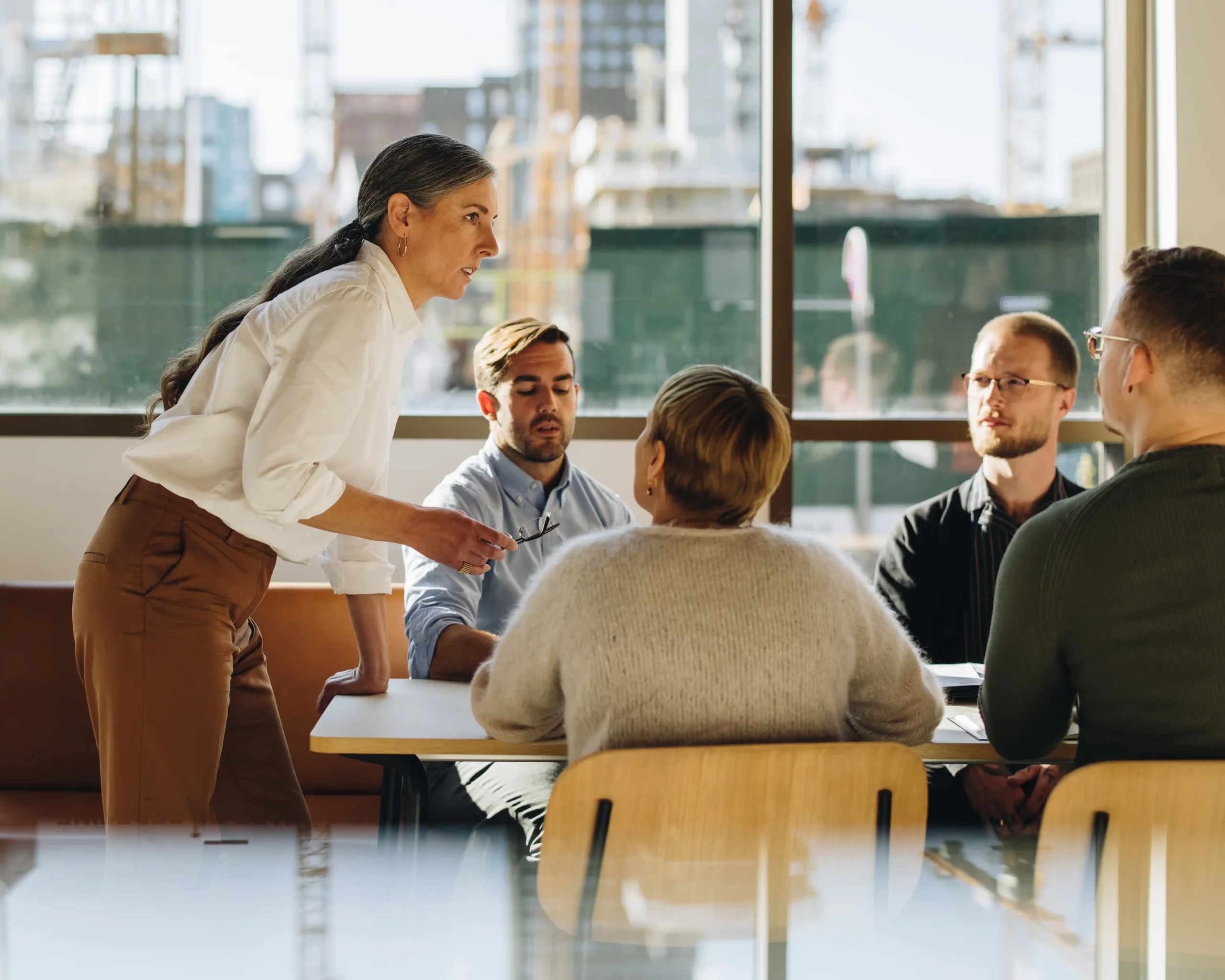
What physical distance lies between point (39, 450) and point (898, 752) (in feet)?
8.41

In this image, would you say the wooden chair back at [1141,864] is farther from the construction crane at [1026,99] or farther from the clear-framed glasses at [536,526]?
the construction crane at [1026,99]

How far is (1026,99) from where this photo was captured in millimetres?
3430

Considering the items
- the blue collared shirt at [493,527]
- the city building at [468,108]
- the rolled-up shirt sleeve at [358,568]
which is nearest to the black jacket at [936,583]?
the blue collared shirt at [493,527]

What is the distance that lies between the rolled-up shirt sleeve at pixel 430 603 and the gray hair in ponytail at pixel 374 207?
0.45 metres

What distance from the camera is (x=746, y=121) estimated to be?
3.37 meters

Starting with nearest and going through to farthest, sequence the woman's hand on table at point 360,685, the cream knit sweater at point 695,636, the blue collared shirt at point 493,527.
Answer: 1. the cream knit sweater at point 695,636
2. the woman's hand on table at point 360,685
3. the blue collared shirt at point 493,527

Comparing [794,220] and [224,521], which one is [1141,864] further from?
[794,220]

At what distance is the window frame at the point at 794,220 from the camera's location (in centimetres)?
328

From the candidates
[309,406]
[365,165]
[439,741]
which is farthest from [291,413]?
[365,165]

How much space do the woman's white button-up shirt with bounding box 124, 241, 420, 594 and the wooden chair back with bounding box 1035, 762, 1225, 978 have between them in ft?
3.56

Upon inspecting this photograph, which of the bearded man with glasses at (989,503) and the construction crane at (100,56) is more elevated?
the construction crane at (100,56)

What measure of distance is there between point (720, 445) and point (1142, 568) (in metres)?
0.52

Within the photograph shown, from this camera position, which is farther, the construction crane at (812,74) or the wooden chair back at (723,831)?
the construction crane at (812,74)

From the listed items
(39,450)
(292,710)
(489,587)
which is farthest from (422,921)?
(39,450)
